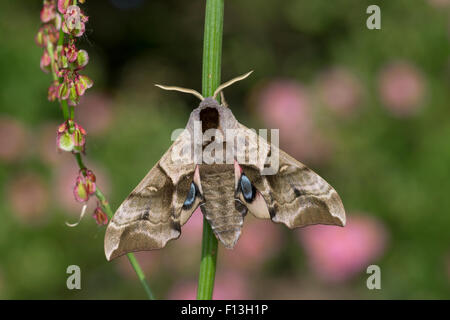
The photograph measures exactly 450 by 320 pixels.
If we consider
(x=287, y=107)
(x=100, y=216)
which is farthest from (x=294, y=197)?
(x=287, y=107)

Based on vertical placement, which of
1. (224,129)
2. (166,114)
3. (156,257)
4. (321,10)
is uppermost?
(321,10)

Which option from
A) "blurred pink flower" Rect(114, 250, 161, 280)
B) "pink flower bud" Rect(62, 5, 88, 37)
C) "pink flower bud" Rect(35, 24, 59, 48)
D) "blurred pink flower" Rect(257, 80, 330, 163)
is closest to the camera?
"pink flower bud" Rect(62, 5, 88, 37)

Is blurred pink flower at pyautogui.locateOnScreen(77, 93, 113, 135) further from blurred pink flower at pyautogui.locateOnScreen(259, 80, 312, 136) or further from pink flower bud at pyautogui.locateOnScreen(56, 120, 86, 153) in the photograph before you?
pink flower bud at pyautogui.locateOnScreen(56, 120, 86, 153)

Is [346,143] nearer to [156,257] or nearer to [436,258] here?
[436,258]

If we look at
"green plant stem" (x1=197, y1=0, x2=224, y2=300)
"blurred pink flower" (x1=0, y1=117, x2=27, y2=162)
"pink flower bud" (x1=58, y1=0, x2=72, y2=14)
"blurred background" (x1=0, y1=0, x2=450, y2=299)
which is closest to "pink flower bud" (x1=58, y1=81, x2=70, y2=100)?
"pink flower bud" (x1=58, y1=0, x2=72, y2=14)

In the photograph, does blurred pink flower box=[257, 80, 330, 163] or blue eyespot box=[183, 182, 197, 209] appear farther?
blurred pink flower box=[257, 80, 330, 163]

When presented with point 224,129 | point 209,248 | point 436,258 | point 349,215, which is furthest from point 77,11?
point 436,258
